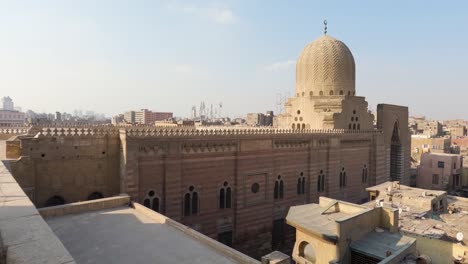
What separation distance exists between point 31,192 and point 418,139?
4978cm

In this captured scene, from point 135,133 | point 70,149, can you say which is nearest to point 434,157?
point 135,133

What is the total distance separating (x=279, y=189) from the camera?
63.2ft

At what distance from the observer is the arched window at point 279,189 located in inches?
751

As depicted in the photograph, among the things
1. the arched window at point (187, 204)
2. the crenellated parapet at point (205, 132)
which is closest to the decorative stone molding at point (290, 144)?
the crenellated parapet at point (205, 132)

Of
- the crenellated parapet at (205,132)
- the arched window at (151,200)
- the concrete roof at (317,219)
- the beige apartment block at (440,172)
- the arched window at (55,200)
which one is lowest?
the beige apartment block at (440,172)

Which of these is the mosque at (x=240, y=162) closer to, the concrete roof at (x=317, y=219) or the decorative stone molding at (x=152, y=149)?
the decorative stone molding at (x=152, y=149)

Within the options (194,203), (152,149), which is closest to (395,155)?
(194,203)

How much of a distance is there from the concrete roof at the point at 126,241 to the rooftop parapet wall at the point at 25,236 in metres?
1.92

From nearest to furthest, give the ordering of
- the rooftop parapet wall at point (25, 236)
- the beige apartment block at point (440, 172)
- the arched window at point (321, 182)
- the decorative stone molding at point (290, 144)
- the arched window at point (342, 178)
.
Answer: the rooftop parapet wall at point (25, 236), the decorative stone molding at point (290, 144), the arched window at point (321, 182), the arched window at point (342, 178), the beige apartment block at point (440, 172)

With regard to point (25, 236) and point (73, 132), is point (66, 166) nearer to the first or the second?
point (73, 132)

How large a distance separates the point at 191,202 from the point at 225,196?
2058 millimetres

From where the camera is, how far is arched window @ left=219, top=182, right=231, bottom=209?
54.8 feet

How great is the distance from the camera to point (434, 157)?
113 feet

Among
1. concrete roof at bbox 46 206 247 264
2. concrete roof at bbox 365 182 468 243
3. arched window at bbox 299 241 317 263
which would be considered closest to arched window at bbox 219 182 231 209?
arched window at bbox 299 241 317 263
